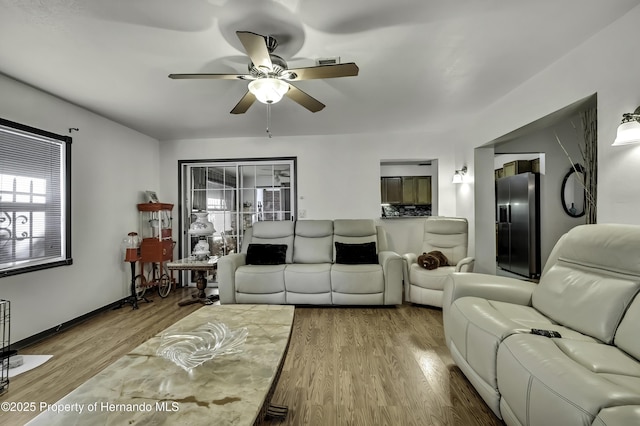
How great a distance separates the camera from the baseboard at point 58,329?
7.99ft

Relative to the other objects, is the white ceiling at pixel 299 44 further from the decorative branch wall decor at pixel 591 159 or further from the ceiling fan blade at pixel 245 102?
the decorative branch wall decor at pixel 591 159

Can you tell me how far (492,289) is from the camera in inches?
76.6

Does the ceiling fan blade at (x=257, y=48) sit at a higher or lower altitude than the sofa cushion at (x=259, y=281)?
higher

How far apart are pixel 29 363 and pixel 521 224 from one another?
629cm

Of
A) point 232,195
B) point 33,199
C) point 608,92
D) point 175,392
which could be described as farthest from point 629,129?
point 33,199

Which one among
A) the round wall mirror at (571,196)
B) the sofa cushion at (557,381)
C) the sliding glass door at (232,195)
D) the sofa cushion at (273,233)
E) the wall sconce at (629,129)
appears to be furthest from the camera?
the sliding glass door at (232,195)

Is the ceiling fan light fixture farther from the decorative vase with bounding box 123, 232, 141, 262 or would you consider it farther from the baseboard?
the baseboard

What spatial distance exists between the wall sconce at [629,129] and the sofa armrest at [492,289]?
1049mm

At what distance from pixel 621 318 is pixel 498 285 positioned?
0.65 m

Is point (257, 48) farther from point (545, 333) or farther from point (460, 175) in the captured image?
point (460, 175)

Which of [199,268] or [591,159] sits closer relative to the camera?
[591,159]

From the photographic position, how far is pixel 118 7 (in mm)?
1584

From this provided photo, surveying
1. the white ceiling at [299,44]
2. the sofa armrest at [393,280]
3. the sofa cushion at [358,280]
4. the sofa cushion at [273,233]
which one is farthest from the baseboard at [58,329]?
the sofa armrest at [393,280]

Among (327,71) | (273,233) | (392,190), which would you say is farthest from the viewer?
→ (392,190)
